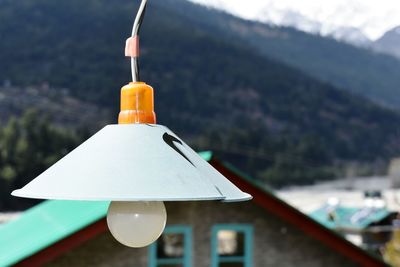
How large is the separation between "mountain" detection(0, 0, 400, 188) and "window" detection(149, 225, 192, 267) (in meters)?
55.1

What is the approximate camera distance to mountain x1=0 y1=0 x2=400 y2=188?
2825 inches

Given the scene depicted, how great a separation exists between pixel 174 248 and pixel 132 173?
745 centimetres

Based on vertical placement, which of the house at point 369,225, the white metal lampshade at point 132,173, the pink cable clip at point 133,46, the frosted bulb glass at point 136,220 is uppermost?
the house at point 369,225

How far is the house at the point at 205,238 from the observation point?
8.89 m

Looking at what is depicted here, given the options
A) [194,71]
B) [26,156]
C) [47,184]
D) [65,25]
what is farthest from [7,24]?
[47,184]

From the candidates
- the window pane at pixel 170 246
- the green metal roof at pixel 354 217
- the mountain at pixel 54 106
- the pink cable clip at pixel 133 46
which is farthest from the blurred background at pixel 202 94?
the pink cable clip at pixel 133 46

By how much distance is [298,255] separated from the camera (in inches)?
407

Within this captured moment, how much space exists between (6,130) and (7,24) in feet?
88.4

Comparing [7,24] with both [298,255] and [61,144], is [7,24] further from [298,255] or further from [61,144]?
[298,255]

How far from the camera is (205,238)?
9.78 metres

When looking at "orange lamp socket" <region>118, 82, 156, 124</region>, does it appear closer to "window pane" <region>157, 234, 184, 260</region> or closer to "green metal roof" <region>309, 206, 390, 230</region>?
"window pane" <region>157, 234, 184, 260</region>

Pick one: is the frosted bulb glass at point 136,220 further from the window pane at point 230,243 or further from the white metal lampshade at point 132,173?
the window pane at point 230,243

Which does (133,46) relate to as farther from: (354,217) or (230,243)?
(354,217)

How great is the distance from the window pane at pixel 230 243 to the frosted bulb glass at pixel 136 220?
739 cm
